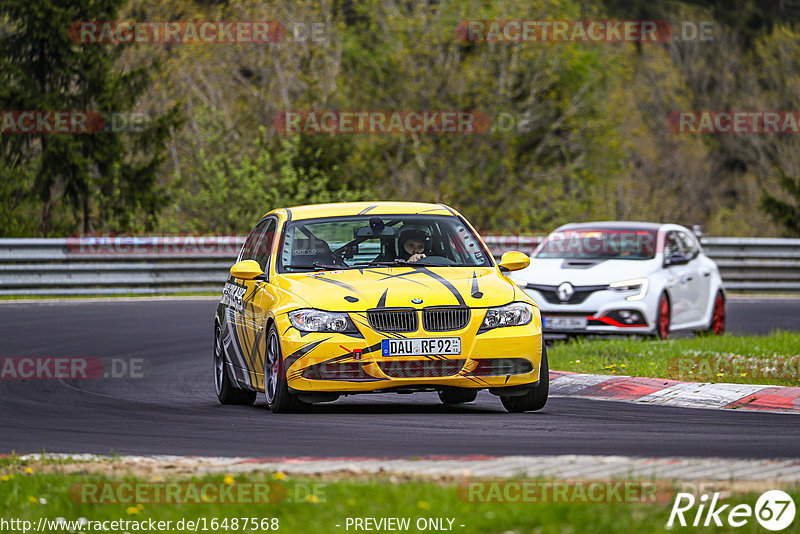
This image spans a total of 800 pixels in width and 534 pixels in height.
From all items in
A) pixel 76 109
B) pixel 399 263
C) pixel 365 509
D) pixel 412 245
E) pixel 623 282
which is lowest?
pixel 623 282

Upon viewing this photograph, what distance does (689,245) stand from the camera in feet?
66.3

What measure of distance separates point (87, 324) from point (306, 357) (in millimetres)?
10410

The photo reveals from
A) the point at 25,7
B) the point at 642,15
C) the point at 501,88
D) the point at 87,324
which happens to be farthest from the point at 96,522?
the point at 642,15

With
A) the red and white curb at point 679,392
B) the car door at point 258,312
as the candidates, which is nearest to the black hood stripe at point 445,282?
the car door at point 258,312

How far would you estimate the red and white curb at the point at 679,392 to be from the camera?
11.6 m

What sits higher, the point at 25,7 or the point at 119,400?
the point at 25,7

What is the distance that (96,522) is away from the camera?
21.0 feet

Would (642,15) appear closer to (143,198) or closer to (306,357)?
(143,198)

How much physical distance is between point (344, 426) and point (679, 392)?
11.7 ft

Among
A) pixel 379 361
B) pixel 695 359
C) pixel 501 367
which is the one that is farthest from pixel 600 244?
pixel 379 361

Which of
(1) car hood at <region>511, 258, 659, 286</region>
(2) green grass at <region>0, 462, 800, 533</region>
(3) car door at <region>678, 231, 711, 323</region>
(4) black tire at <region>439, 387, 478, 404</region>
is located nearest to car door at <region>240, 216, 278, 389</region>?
(4) black tire at <region>439, 387, 478, 404</region>

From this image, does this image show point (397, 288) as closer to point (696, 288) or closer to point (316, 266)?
point (316, 266)

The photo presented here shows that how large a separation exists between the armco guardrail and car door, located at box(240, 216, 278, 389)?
1349 centimetres

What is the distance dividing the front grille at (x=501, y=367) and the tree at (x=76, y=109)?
22151 millimetres
